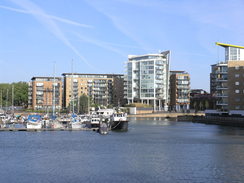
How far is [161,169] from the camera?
144ft

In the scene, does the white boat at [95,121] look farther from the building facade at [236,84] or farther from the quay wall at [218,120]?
the building facade at [236,84]

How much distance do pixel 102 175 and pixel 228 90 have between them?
93.4m

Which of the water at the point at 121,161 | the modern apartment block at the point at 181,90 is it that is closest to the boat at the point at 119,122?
the water at the point at 121,161

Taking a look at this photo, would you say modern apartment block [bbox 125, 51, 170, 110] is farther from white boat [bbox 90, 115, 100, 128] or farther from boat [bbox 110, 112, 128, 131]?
boat [bbox 110, 112, 128, 131]

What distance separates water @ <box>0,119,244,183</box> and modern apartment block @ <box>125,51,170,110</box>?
4686 inches

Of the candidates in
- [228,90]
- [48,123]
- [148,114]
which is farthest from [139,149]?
[148,114]

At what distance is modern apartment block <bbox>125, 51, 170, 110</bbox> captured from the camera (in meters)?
190

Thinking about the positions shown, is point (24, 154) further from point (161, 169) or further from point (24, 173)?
point (161, 169)

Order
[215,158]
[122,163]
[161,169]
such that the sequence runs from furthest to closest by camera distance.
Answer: [215,158]
[122,163]
[161,169]

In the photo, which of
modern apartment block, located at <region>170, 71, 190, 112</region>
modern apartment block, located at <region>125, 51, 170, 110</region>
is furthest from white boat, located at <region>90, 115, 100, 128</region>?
modern apartment block, located at <region>170, 71, 190, 112</region>

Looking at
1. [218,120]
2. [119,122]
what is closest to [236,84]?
[218,120]

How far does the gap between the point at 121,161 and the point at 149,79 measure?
467 feet

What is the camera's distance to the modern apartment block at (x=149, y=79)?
190 metres

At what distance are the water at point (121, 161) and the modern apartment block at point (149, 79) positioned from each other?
119016mm
